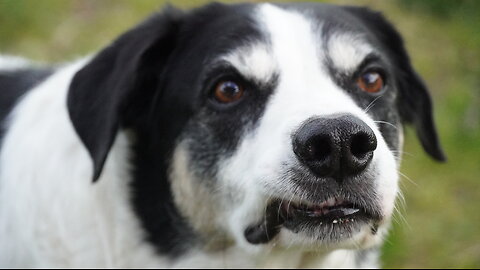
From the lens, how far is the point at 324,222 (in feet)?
9.80

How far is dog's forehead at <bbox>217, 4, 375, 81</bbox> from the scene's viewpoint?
3254 millimetres

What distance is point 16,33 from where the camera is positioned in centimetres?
668

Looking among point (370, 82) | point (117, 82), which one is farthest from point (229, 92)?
point (370, 82)

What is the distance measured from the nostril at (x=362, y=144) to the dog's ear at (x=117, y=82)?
105cm

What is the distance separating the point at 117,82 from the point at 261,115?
24.6 inches

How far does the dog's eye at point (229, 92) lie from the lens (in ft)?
10.8

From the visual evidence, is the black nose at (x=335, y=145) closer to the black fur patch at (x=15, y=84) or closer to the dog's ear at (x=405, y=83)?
the dog's ear at (x=405, y=83)

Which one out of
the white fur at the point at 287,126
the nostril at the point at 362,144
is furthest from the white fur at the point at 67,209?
the nostril at the point at 362,144

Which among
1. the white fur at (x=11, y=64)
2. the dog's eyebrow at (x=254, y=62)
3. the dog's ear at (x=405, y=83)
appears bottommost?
the dog's ear at (x=405, y=83)

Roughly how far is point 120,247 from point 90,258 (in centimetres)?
14

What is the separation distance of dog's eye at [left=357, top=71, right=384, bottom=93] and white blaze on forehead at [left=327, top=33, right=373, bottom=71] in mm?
72

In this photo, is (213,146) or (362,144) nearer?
(362,144)

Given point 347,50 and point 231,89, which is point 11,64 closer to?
point 231,89

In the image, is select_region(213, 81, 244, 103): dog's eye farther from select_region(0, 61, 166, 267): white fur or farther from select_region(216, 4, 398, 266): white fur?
select_region(0, 61, 166, 267): white fur
